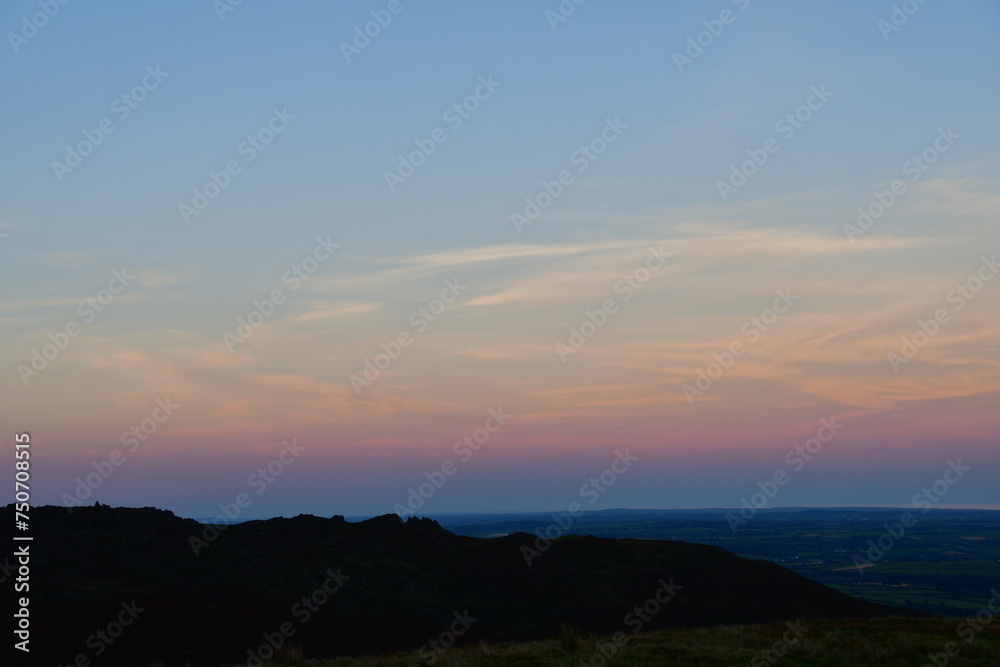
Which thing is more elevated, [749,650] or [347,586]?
[749,650]

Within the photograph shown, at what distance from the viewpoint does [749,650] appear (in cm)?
2267

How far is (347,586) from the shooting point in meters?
42.2

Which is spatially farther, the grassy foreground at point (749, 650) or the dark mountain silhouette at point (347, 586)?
the dark mountain silhouette at point (347, 586)

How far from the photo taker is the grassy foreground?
70.7 feet

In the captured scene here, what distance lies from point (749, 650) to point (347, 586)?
81.7 ft

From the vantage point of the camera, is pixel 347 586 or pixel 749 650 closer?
pixel 749 650

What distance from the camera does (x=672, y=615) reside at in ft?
133

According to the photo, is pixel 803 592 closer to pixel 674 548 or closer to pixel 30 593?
pixel 674 548

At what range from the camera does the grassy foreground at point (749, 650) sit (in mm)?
21562

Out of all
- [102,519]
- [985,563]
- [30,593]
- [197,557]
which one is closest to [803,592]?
[197,557]

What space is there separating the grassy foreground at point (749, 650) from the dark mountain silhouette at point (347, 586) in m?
7.67

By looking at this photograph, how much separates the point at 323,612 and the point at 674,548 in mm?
25892

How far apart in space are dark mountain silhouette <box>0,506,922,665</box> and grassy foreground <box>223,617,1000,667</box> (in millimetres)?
7667

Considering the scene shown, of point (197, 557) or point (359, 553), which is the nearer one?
point (197, 557)
